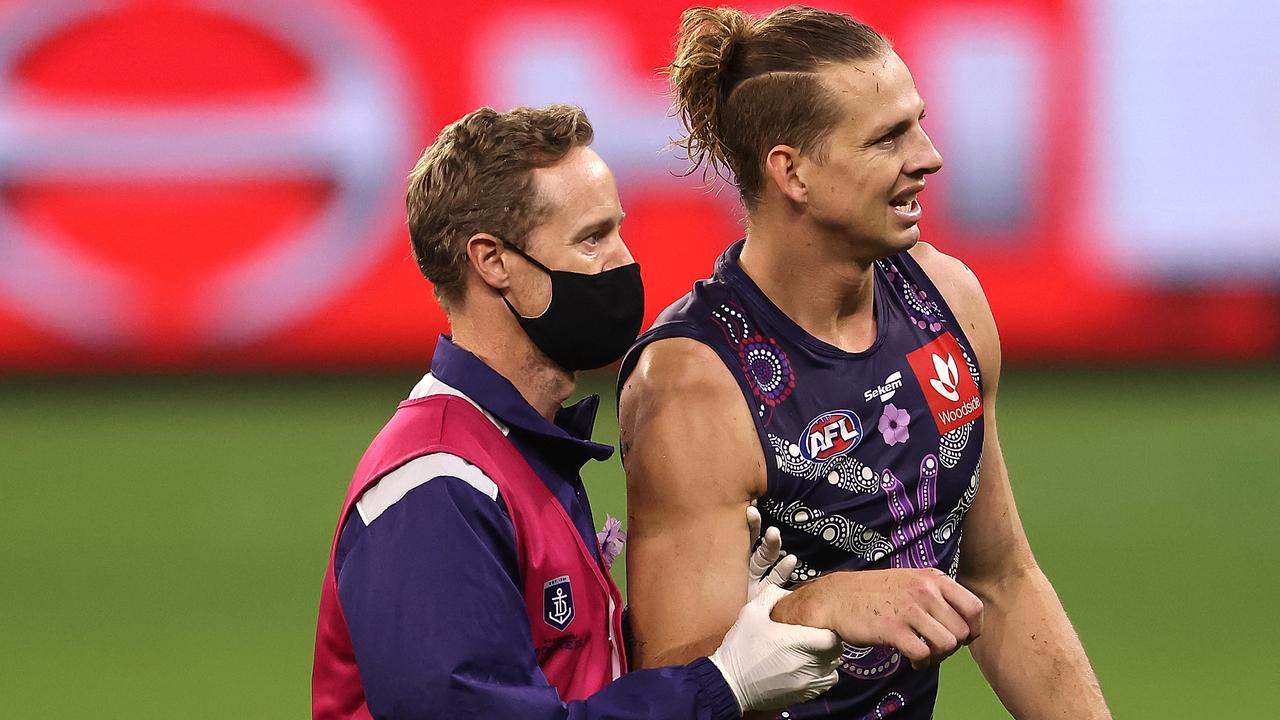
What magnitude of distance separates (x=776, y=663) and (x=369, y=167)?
633 centimetres

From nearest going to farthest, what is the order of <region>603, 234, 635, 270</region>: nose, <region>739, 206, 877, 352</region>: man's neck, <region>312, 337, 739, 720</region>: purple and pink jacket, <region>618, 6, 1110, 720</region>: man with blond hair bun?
<region>312, 337, 739, 720</region>: purple and pink jacket
<region>603, 234, 635, 270</region>: nose
<region>618, 6, 1110, 720</region>: man with blond hair bun
<region>739, 206, 877, 352</region>: man's neck

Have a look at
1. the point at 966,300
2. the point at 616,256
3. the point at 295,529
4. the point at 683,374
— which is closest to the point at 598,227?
the point at 616,256

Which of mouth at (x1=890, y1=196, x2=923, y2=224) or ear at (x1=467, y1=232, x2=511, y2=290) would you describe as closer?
ear at (x1=467, y1=232, x2=511, y2=290)

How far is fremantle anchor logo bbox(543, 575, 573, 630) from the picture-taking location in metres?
3.21

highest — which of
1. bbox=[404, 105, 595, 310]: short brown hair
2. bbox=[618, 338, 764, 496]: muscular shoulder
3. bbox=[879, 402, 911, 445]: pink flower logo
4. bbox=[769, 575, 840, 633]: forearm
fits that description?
bbox=[404, 105, 595, 310]: short brown hair

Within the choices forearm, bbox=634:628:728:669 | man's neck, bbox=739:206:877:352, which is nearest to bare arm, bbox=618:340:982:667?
forearm, bbox=634:628:728:669

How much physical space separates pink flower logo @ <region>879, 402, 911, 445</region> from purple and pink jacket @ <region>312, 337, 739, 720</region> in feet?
2.16

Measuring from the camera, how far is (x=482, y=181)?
10.9ft

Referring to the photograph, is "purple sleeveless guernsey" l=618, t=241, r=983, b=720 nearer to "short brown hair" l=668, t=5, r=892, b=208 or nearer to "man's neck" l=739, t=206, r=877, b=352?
"man's neck" l=739, t=206, r=877, b=352

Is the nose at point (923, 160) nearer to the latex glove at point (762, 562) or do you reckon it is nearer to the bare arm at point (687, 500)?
the bare arm at point (687, 500)

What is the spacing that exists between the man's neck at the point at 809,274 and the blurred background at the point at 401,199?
499 cm

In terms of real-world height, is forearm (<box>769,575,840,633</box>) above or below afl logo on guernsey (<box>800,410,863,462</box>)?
below

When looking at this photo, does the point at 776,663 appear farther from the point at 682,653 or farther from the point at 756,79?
the point at 756,79

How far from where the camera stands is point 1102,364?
9.34m
